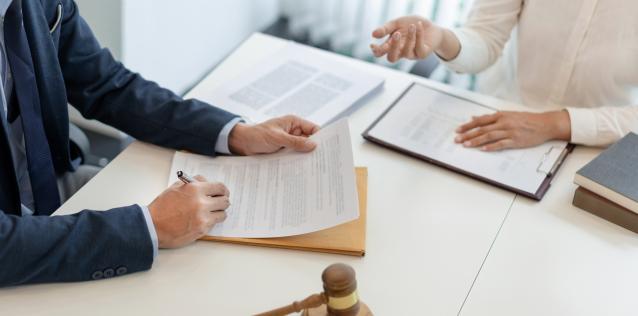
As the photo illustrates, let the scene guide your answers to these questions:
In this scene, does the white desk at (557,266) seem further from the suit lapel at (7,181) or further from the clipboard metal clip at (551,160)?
the suit lapel at (7,181)

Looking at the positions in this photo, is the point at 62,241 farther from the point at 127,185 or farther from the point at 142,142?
the point at 142,142

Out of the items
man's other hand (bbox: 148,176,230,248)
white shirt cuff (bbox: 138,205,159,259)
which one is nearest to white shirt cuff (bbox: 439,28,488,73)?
man's other hand (bbox: 148,176,230,248)

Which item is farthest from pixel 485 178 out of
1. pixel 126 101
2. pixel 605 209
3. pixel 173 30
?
pixel 173 30

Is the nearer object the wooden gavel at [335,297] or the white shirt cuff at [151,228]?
the wooden gavel at [335,297]

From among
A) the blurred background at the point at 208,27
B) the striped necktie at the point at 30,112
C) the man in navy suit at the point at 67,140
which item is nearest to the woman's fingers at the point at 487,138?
the man in navy suit at the point at 67,140

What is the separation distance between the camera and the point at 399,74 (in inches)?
63.4

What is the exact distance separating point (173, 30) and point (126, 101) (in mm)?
1247

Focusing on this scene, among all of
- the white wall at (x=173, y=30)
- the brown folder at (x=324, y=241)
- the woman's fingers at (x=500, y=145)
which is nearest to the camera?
the brown folder at (x=324, y=241)

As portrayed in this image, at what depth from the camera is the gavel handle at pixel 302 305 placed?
883 mm

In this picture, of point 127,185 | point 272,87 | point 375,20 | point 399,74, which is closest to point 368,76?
point 399,74

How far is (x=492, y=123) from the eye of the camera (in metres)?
1.41

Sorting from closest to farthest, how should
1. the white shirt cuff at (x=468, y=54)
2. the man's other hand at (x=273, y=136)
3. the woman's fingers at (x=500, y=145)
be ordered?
the man's other hand at (x=273, y=136), the woman's fingers at (x=500, y=145), the white shirt cuff at (x=468, y=54)

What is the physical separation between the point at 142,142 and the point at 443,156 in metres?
0.60

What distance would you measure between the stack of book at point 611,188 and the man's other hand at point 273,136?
→ 0.50 m
